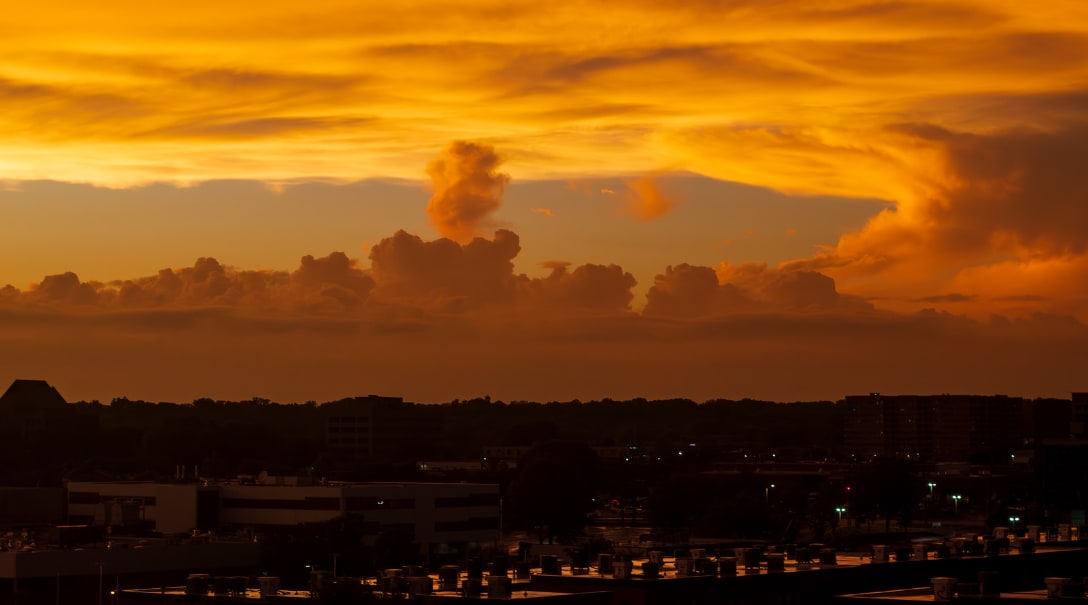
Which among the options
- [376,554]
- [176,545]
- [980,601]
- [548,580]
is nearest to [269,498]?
[376,554]

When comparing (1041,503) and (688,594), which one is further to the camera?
(1041,503)

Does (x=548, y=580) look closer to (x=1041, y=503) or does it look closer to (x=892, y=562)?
(x=892, y=562)

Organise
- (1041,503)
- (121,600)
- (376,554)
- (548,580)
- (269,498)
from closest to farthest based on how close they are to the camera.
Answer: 1. (548,580)
2. (121,600)
3. (376,554)
4. (269,498)
5. (1041,503)

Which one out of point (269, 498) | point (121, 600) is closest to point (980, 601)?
point (121, 600)

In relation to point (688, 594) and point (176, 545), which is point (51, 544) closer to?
point (176, 545)

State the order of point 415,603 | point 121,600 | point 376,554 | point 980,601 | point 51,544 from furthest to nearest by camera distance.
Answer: point 376,554, point 51,544, point 121,600, point 415,603, point 980,601

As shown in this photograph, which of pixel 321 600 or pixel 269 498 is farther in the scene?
pixel 269 498

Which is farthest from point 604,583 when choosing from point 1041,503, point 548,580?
point 1041,503

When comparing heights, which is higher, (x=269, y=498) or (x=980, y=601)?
(x=269, y=498)

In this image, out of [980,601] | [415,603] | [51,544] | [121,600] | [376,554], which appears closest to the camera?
[980,601]

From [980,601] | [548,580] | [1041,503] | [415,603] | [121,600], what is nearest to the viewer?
[980,601]
